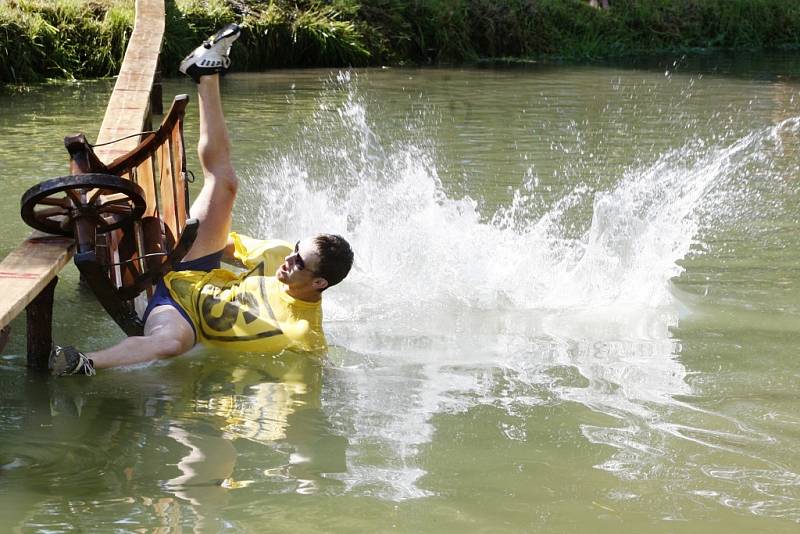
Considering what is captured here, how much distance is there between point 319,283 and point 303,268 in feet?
0.34

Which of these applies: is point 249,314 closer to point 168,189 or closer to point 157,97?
point 168,189

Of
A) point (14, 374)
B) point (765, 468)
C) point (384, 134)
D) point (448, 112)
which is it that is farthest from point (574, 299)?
point (448, 112)

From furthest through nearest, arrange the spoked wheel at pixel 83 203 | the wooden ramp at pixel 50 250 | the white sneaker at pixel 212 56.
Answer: the white sneaker at pixel 212 56, the spoked wheel at pixel 83 203, the wooden ramp at pixel 50 250

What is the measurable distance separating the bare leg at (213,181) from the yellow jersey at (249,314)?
31 cm

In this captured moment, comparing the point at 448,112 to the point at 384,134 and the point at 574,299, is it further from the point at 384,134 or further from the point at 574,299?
the point at 574,299

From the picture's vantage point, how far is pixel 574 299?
6.58 meters

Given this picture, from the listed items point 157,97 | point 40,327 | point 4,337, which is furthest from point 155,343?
point 157,97

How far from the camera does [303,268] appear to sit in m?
5.40

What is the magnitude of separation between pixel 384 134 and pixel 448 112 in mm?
1842

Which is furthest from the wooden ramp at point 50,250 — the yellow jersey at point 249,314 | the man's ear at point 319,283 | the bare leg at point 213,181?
the man's ear at point 319,283

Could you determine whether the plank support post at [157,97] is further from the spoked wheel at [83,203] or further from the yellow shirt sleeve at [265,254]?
the spoked wheel at [83,203]

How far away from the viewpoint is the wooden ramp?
177 inches

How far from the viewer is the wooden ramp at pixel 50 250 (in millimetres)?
4489

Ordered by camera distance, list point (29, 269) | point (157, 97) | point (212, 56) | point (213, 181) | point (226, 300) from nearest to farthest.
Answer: point (29, 269) < point (226, 300) < point (212, 56) < point (213, 181) < point (157, 97)
